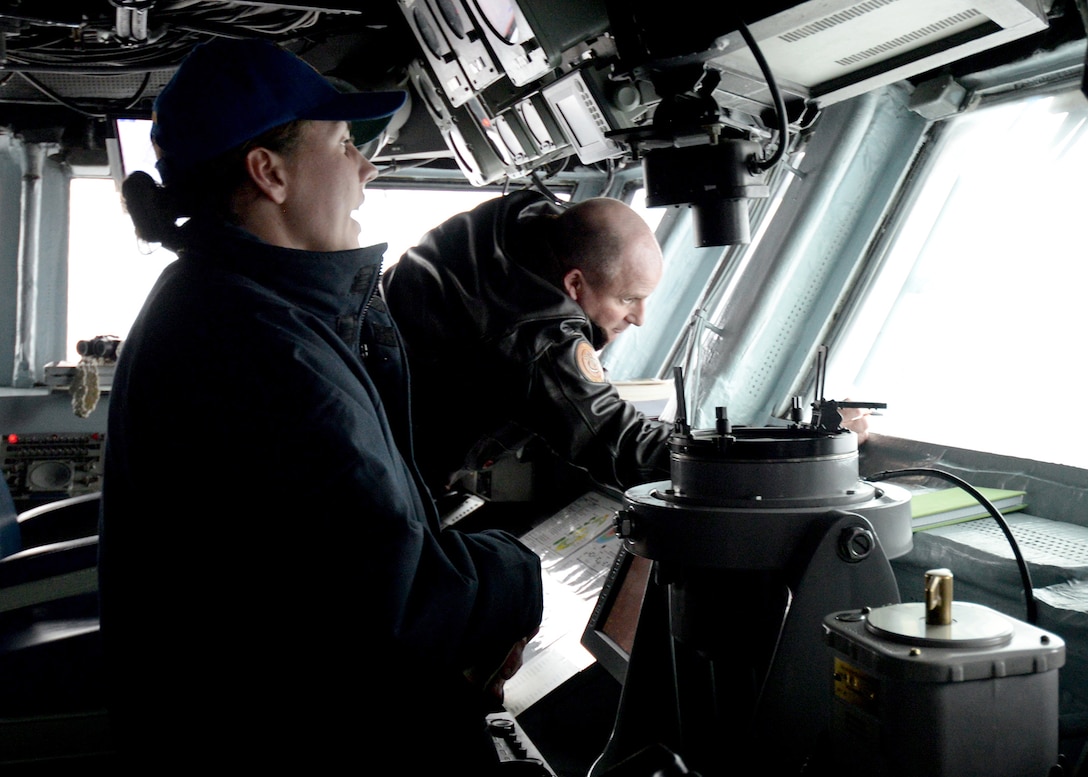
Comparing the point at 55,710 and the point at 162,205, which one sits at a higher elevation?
the point at 162,205

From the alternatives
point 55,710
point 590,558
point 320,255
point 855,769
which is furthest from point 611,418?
point 55,710

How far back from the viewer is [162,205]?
1.27 metres

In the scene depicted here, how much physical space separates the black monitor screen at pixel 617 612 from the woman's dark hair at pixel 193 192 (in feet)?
3.73

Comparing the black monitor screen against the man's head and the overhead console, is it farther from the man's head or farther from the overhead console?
the overhead console

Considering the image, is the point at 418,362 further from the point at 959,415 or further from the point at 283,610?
the point at 959,415

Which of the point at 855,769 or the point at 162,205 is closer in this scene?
the point at 855,769

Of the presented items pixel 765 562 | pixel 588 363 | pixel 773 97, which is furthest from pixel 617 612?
pixel 773 97

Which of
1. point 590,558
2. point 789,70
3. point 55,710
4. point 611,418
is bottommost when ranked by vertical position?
point 55,710

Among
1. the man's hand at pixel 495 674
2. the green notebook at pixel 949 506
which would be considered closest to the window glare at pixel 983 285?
the green notebook at pixel 949 506

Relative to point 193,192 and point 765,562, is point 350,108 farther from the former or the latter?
point 765,562

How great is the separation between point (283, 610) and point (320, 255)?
445 millimetres

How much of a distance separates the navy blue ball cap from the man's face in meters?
0.95

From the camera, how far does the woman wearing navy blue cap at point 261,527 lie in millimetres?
1044

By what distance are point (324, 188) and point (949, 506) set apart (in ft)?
3.87
